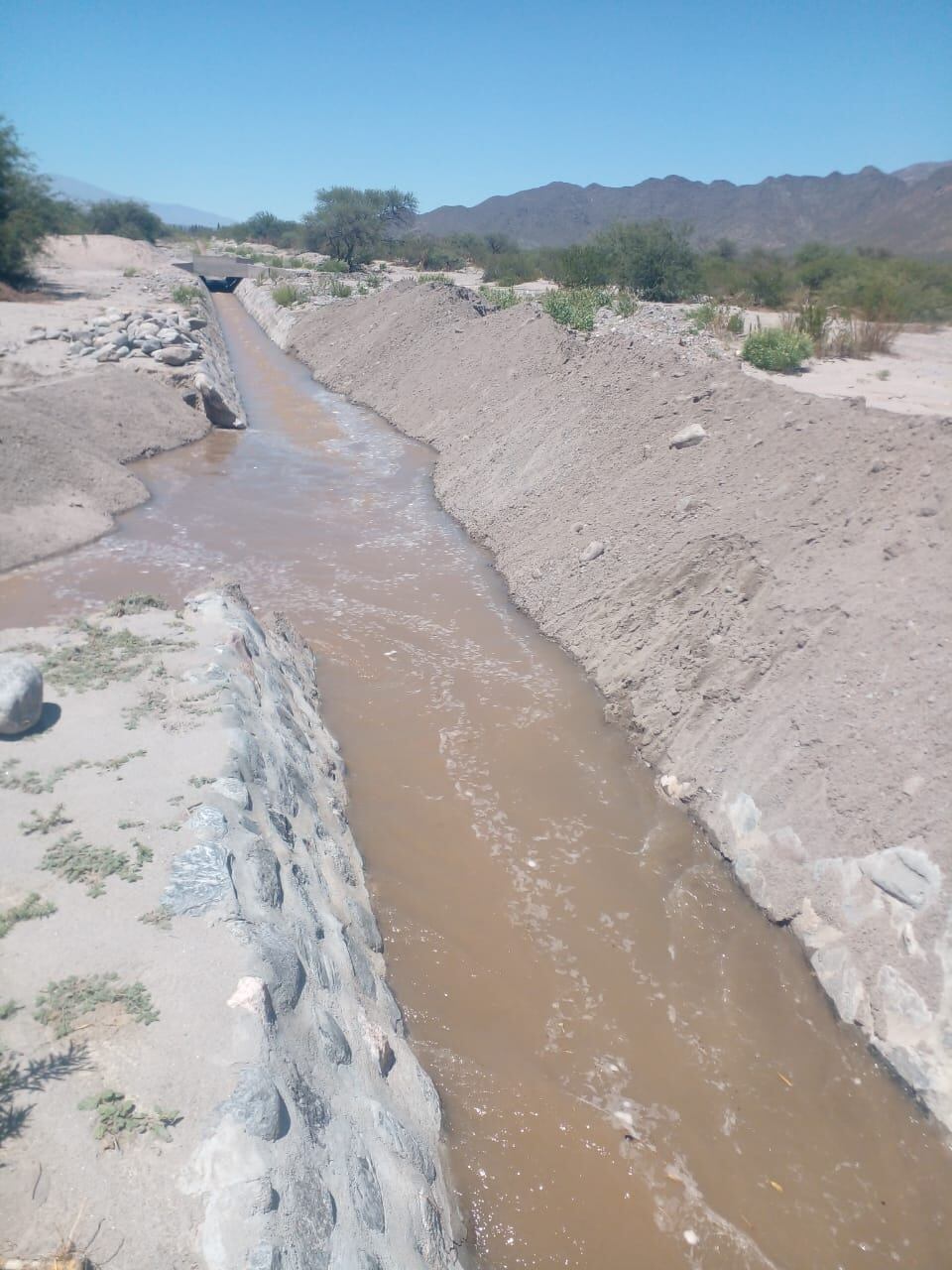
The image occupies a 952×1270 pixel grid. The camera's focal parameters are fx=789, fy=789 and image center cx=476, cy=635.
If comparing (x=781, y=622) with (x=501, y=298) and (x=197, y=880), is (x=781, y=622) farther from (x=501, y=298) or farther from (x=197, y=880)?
(x=501, y=298)

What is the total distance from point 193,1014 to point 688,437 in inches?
330

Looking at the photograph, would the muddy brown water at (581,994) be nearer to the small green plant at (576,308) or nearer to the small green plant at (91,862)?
the small green plant at (91,862)

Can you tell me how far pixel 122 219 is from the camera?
198 ft

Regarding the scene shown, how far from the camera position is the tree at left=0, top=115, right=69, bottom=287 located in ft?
86.0

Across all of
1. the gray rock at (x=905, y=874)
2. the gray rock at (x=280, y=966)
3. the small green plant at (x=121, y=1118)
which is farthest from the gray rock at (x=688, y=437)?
the small green plant at (x=121, y=1118)

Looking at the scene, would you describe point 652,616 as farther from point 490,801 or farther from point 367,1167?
point 367,1167

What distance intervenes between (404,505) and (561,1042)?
10273 mm

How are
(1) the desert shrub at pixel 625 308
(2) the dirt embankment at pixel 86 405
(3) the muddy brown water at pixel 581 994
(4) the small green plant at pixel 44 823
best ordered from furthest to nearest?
(1) the desert shrub at pixel 625 308, (2) the dirt embankment at pixel 86 405, (4) the small green plant at pixel 44 823, (3) the muddy brown water at pixel 581 994

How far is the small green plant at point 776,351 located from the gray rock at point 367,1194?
465 inches

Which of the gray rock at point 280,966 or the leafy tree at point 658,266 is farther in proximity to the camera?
the leafy tree at point 658,266

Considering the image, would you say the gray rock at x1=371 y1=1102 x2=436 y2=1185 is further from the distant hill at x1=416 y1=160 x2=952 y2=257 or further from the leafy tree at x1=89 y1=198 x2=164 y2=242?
the leafy tree at x1=89 y1=198 x2=164 y2=242

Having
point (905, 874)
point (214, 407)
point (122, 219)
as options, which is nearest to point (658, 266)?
point (214, 407)

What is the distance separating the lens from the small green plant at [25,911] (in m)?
3.36

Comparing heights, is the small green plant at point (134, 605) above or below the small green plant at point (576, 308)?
below
